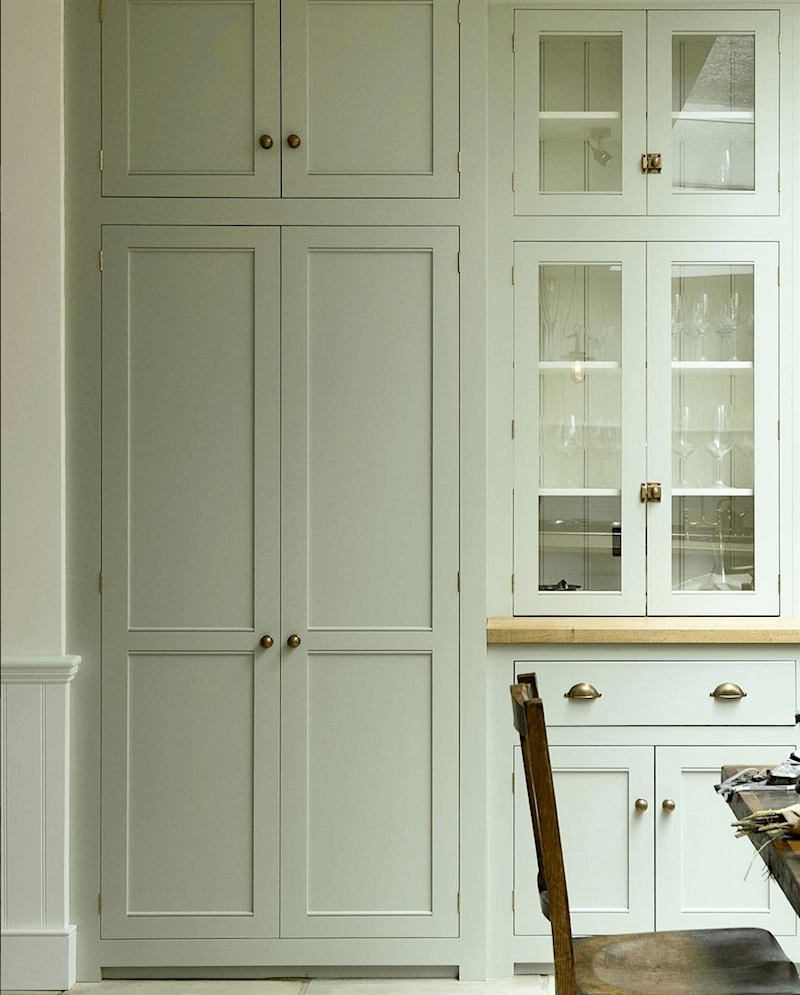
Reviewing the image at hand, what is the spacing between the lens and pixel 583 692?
8.62 ft

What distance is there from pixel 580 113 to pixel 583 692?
64.8 inches

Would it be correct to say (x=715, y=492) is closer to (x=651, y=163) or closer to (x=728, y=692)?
(x=728, y=692)

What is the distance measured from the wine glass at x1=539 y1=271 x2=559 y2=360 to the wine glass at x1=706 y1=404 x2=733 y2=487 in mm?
514

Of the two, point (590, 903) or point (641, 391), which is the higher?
point (641, 391)

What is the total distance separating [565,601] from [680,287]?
0.97m

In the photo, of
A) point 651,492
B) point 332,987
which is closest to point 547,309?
point 651,492

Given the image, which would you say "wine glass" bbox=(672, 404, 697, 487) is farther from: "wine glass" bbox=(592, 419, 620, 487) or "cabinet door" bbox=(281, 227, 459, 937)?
"cabinet door" bbox=(281, 227, 459, 937)

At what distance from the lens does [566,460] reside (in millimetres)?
2805

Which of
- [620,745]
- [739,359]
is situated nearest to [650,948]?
[620,745]

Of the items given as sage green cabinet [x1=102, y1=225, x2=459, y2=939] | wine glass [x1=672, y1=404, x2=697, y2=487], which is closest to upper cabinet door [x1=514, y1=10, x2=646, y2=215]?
sage green cabinet [x1=102, y1=225, x2=459, y2=939]

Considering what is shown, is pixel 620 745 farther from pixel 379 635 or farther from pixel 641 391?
pixel 641 391

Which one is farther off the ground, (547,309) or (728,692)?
(547,309)

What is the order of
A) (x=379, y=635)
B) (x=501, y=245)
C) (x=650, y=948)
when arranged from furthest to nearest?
(x=501, y=245) < (x=379, y=635) < (x=650, y=948)

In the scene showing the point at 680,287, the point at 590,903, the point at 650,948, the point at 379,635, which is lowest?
the point at 590,903
